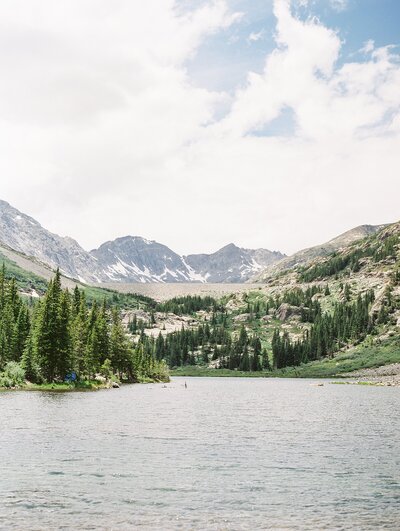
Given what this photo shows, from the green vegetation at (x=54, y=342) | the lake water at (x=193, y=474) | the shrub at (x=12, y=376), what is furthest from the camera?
the green vegetation at (x=54, y=342)

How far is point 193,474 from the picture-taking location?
100 ft

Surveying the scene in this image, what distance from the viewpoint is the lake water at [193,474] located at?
2211 centimetres

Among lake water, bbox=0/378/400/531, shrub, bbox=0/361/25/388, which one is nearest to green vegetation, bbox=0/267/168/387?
shrub, bbox=0/361/25/388

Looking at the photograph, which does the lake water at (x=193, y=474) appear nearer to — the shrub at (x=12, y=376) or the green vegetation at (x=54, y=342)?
the shrub at (x=12, y=376)

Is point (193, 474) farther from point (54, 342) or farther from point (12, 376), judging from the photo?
point (54, 342)

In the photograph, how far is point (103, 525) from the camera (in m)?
20.6

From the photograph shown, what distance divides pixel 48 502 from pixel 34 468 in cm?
709

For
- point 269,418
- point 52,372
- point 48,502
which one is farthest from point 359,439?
point 52,372

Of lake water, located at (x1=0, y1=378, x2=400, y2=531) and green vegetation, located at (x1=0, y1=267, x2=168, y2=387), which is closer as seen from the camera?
lake water, located at (x1=0, y1=378, x2=400, y2=531)

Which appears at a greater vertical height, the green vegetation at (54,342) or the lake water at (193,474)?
the green vegetation at (54,342)

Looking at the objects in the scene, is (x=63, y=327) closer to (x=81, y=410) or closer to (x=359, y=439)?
(x=81, y=410)

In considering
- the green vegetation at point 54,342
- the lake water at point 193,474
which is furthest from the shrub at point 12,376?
the lake water at point 193,474

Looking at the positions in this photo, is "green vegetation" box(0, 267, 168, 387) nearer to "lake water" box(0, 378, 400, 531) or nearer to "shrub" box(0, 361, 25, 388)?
"shrub" box(0, 361, 25, 388)

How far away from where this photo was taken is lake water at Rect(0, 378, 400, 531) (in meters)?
22.1
